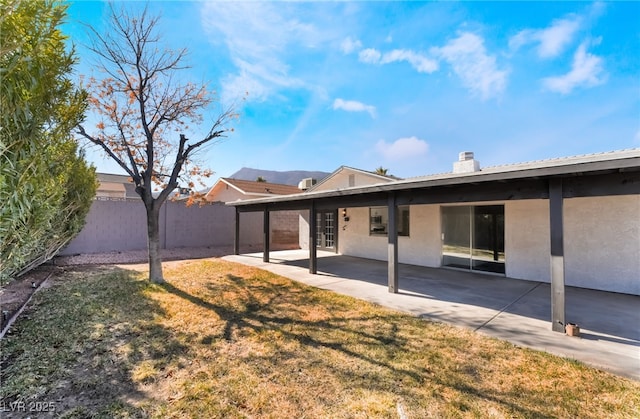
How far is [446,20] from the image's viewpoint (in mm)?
7094

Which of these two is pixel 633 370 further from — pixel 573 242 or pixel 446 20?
pixel 446 20

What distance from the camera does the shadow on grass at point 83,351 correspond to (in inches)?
105

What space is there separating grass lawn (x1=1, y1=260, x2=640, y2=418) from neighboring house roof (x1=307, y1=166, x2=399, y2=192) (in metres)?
7.12

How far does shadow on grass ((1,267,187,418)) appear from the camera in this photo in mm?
2660

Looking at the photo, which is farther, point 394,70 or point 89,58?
point 394,70

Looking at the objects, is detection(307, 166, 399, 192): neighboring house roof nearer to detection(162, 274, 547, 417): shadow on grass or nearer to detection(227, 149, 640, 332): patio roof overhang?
detection(227, 149, 640, 332): patio roof overhang

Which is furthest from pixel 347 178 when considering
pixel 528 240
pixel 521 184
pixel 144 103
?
pixel 521 184

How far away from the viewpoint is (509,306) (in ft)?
17.6

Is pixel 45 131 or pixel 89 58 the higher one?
pixel 89 58

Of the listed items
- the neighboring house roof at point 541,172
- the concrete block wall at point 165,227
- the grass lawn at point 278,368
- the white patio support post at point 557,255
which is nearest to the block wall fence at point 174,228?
the concrete block wall at point 165,227

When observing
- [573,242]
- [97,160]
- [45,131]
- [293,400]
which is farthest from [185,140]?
[573,242]

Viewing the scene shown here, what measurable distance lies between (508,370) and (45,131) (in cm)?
542

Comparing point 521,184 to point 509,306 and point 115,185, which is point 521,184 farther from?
point 115,185

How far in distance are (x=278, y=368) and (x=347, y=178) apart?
1021cm
